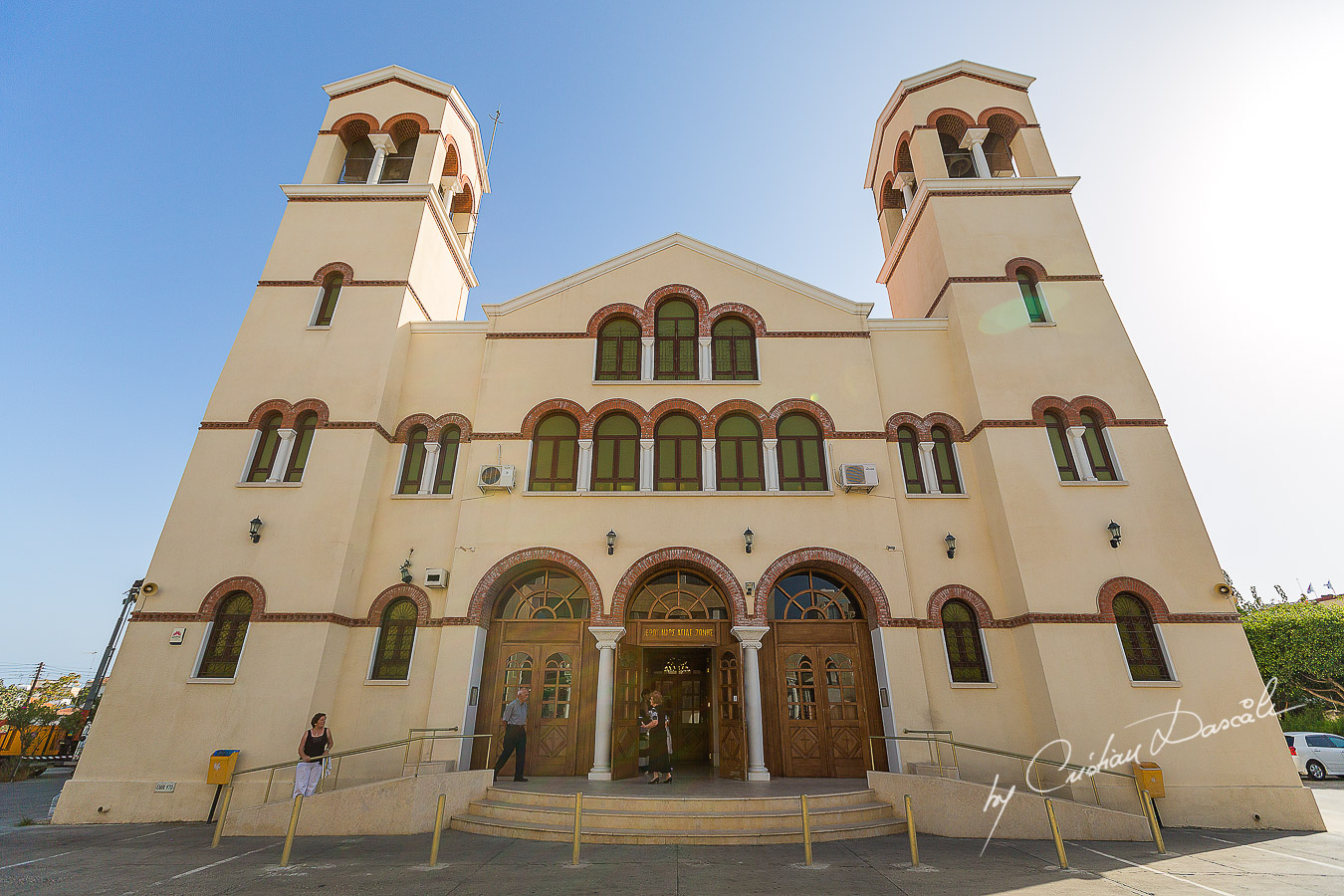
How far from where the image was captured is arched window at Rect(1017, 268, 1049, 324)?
15.0 m

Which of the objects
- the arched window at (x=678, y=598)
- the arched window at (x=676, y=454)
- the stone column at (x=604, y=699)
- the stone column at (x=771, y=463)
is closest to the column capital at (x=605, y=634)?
the stone column at (x=604, y=699)

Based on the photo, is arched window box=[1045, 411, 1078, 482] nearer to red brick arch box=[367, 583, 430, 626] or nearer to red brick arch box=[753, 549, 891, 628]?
red brick arch box=[753, 549, 891, 628]

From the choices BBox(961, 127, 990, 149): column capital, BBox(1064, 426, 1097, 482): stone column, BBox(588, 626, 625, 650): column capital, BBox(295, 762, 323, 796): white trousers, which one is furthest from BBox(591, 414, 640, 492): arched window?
BBox(961, 127, 990, 149): column capital

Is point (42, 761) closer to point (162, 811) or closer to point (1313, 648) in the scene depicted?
point (162, 811)

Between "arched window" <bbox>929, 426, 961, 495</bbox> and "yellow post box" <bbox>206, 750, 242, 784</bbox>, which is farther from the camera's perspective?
"arched window" <bbox>929, 426, 961, 495</bbox>

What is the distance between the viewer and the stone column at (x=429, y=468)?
46.0ft

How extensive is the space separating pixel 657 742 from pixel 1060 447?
427 inches

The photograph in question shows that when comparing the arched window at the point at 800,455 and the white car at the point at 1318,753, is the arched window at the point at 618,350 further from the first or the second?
the white car at the point at 1318,753

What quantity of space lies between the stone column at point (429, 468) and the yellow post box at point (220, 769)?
591cm

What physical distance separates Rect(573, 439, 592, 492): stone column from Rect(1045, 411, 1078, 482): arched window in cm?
1026

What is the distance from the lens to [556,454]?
47.1 feet

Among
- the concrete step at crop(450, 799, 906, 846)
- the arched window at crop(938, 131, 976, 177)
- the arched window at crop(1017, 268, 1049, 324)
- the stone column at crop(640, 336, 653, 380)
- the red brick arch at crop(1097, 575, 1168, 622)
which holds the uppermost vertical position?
the arched window at crop(938, 131, 976, 177)

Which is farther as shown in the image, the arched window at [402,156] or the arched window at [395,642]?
the arched window at [402,156]

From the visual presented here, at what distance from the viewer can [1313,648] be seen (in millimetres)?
24297
